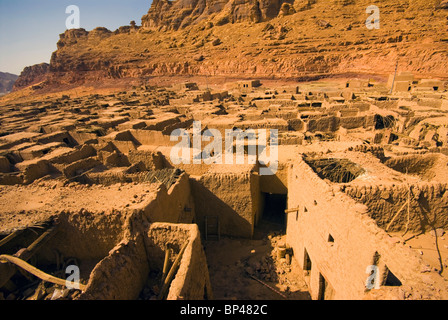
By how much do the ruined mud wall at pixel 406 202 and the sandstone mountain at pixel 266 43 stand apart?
3801 cm

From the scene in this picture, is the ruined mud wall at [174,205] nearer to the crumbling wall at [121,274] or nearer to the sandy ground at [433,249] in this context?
the crumbling wall at [121,274]

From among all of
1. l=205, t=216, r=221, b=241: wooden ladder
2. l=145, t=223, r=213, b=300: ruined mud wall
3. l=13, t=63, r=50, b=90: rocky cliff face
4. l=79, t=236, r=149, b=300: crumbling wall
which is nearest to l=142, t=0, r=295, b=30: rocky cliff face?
l=13, t=63, r=50, b=90: rocky cliff face

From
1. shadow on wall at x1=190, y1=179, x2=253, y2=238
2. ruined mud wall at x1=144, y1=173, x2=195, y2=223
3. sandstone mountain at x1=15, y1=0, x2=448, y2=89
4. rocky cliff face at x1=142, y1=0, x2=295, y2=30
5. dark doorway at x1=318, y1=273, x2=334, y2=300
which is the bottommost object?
dark doorway at x1=318, y1=273, x2=334, y2=300

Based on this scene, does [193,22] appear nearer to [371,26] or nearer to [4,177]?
[371,26]

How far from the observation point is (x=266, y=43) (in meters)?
50.3

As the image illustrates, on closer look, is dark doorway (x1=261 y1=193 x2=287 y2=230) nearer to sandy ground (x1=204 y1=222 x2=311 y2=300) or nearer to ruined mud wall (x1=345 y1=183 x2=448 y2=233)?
sandy ground (x1=204 y1=222 x2=311 y2=300)

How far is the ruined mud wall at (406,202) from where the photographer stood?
5.32 m

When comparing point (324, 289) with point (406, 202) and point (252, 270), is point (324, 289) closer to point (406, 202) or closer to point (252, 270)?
point (252, 270)

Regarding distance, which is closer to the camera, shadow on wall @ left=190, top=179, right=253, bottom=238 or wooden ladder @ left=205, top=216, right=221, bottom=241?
shadow on wall @ left=190, top=179, right=253, bottom=238

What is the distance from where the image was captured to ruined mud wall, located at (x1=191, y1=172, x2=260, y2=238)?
25.0ft

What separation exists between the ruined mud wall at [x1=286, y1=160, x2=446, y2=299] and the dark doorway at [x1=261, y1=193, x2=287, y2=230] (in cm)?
221
